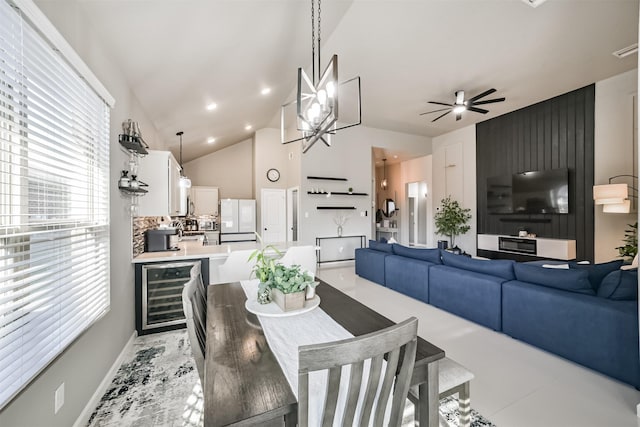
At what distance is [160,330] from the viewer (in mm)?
2961

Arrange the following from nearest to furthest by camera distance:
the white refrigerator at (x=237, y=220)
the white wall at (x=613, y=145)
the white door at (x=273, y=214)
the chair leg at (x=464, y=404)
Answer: the chair leg at (x=464, y=404) → the white wall at (x=613, y=145) → the white refrigerator at (x=237, y=220) → the white door at (x=273, y=214)

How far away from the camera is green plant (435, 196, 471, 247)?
22.7ft

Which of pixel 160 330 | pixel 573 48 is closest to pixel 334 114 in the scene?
pixel 160 330

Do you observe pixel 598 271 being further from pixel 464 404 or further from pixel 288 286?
pixel 288 286

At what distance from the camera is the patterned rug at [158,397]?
1.69 metres

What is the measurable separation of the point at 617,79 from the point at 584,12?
243cm

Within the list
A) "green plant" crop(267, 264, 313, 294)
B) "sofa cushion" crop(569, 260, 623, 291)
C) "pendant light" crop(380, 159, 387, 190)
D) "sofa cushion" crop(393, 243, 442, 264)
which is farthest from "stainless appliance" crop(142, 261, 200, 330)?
"pendant light" crop(380, 159, 387, 190)

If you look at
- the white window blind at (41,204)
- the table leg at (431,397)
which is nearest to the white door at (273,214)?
the white window blind at (41,204)

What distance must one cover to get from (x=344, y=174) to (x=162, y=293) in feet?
16.3

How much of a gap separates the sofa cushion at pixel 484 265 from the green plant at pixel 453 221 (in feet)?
12.7

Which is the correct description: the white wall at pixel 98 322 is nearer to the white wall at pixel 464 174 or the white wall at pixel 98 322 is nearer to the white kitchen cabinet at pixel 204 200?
the white kitchen cabinet at pixel 204 200

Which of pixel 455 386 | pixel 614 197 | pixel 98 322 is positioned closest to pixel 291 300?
pixel 455 386

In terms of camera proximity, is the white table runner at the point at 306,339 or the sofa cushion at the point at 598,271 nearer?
the white table runner at the point at 306,339

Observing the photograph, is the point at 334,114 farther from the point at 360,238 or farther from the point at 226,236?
the point at 226,236
